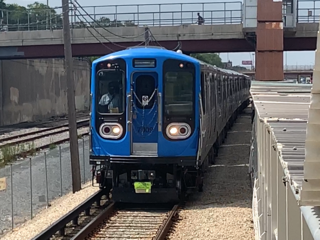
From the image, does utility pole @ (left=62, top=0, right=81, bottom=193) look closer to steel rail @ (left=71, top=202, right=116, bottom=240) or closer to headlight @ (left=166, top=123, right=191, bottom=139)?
steel rail @ (left=71, top=202, right=116, bottom=240)

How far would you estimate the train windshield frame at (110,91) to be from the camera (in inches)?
478

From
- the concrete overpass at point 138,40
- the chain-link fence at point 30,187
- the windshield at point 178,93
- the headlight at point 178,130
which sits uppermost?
the concrete overpass at point 138,40

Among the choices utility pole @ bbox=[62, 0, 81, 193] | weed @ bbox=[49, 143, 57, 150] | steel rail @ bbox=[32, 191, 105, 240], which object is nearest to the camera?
steel rail @ bbox=[32, 191, 105, 240]

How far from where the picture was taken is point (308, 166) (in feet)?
6.81

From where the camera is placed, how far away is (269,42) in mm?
28312

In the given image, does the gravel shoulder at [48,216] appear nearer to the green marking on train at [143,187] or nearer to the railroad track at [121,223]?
the railroad track at [121,223]

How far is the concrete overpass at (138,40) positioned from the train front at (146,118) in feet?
82.1

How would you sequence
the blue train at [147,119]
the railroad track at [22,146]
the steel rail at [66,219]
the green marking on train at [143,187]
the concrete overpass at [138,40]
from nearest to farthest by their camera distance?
the steel rail at [66,219] → the green marking on train at [143,187] → the blue train at [147,119] → the railroad track at [22,146] → the concrete overpass at [138,40]

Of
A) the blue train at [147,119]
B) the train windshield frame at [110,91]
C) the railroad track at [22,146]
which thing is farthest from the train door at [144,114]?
the railroad track at [22,146]

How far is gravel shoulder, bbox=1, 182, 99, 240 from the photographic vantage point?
10.3 meters

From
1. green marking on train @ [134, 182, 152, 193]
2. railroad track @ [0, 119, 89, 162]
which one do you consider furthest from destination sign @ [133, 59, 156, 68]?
railroad track @ [0, 119, 89, 162]

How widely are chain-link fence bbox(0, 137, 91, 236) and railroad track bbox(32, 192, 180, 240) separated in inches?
46.3

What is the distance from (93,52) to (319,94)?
126ft

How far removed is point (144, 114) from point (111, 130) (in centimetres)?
74
